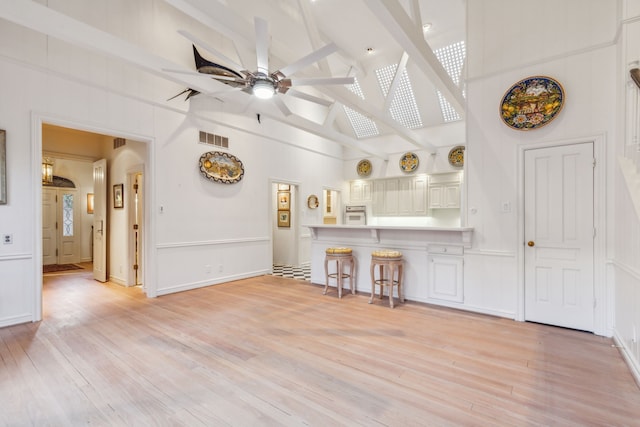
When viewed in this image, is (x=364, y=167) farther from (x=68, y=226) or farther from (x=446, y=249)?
(x=68, y=226)

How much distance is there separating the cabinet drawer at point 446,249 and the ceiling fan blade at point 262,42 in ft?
9.77

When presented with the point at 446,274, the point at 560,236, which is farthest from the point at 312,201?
the point at 560,236

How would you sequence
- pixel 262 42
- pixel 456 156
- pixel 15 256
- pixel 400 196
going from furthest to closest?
pixel 400 196, pixel 456 156, pixel 15 256, pixel 262 42

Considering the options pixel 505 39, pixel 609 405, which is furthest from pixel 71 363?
pixel 505 39

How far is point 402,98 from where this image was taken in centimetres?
731

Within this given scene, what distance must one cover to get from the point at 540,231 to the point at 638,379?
1563mm

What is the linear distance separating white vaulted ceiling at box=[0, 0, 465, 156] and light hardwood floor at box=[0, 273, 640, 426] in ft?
8.37

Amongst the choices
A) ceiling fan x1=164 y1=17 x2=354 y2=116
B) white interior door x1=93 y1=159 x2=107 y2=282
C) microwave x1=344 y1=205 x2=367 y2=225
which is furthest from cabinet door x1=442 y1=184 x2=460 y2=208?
white interior door x1=93 y1=159 x2=107 y2=282

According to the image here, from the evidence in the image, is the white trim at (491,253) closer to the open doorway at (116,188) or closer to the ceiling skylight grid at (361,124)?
the open doorway at (116,188)

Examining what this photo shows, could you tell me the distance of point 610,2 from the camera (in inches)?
117

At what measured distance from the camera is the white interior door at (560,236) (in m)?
3.10

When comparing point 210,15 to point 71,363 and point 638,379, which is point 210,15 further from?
point 638,379

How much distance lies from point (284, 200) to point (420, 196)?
360 centimetres

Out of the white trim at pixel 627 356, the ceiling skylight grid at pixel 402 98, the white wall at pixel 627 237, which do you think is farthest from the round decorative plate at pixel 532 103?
the ceiling skylight grid at pixel 402 98
